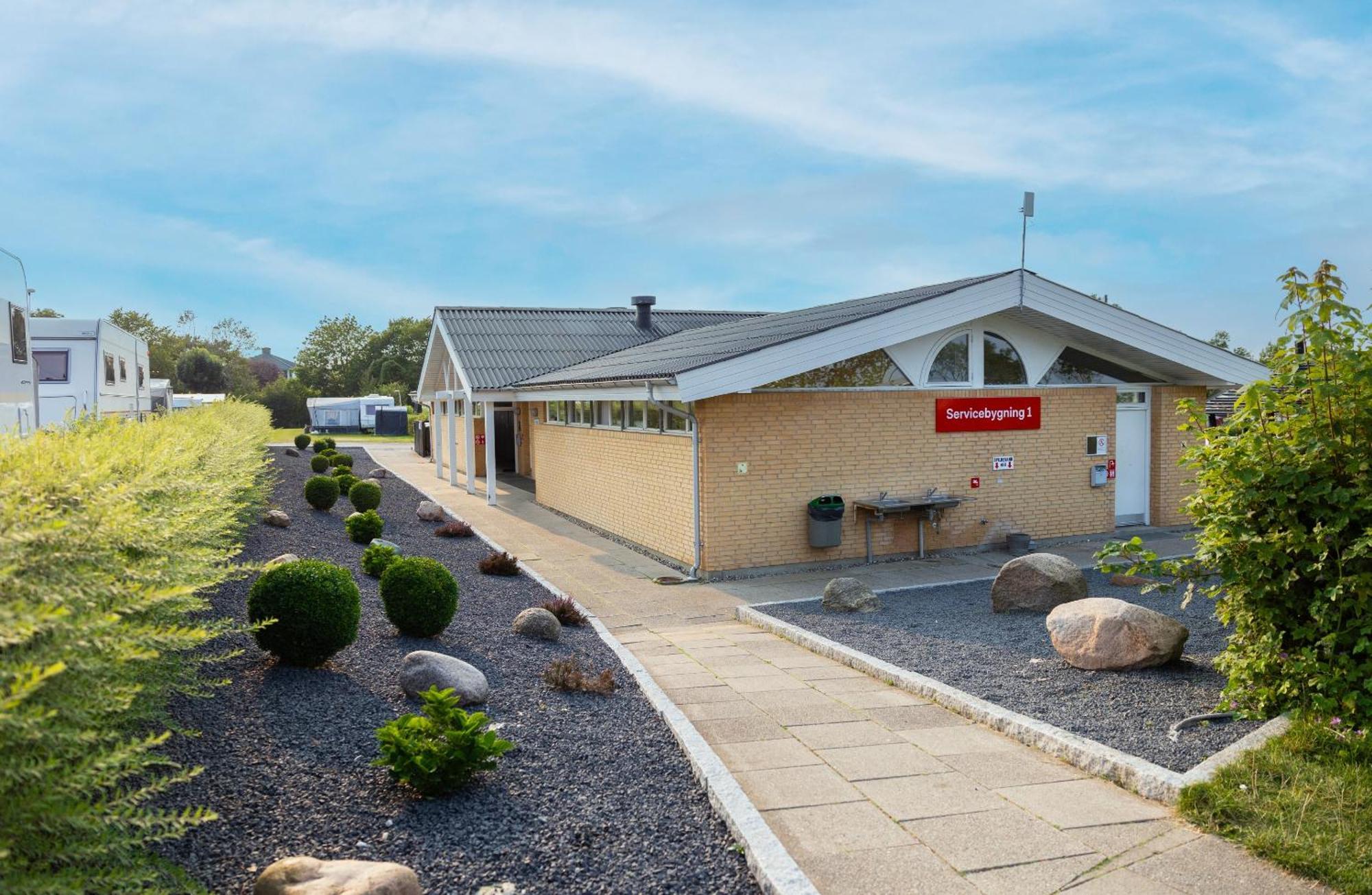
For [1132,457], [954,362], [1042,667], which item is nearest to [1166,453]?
[1132,457]

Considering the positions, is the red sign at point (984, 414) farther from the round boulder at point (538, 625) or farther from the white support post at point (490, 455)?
the white support post at point (490, 455)

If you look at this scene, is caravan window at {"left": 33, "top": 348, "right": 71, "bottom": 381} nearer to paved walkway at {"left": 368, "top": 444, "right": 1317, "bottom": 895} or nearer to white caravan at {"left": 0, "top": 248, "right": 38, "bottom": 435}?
white caravan at {"left": 0, "top": 248, "right": 38, "bottom": 435}

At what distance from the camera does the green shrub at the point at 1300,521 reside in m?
5.31

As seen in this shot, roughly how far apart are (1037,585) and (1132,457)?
8.02 meters

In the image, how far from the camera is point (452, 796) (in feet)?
15.6

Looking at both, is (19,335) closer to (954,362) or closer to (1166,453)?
(954,362)

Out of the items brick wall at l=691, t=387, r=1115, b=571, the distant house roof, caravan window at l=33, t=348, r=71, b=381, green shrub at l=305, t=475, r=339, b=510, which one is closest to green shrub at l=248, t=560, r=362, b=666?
brick wall at l=691, t=387, r=1115, b=571

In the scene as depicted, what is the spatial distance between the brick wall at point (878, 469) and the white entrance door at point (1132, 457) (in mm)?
398

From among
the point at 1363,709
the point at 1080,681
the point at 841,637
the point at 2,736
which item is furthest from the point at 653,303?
the point at 2,736

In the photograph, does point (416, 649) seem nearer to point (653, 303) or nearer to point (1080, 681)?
point (1080, 681)

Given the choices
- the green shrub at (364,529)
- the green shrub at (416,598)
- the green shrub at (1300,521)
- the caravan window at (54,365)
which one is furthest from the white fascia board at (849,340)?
the caravan window at (54,365)

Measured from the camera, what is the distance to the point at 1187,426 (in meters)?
6.60

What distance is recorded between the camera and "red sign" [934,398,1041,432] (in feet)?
47.2

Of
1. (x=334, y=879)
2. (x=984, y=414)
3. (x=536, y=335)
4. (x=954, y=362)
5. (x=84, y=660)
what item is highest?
(x=536, y=335)
